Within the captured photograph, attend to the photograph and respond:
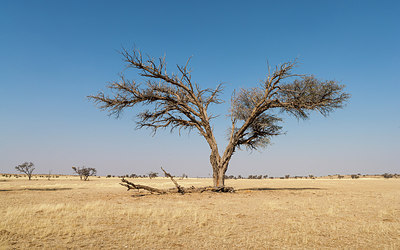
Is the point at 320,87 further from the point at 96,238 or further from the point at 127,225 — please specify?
the point at 96,238

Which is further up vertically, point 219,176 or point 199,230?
point 219,176

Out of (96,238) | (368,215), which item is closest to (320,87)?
(368,215)

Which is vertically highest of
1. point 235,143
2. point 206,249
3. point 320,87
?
point 320,87

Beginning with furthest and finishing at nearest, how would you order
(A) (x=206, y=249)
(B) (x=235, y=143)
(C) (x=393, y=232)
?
(B) (x=235, y=143), (C) (x=393, y=232), (A) (x=206, y=249)

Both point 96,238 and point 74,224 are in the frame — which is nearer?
point 96,238

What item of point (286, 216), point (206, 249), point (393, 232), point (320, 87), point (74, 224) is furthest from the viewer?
point (320, 87)

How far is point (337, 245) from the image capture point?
6168 mm

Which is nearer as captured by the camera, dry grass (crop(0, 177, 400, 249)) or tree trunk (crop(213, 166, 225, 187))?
dry grass (crop(0, 177, 400, 249))

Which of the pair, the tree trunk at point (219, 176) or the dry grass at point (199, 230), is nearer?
the dry grass at point (199, 230)

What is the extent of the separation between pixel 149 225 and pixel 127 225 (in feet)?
2.25

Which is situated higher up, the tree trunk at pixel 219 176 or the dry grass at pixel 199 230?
the tree trunk at pixel 219 176

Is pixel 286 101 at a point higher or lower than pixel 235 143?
higher

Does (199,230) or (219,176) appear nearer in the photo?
(199,230)

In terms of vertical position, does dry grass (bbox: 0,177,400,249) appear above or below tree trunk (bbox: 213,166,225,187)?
below
